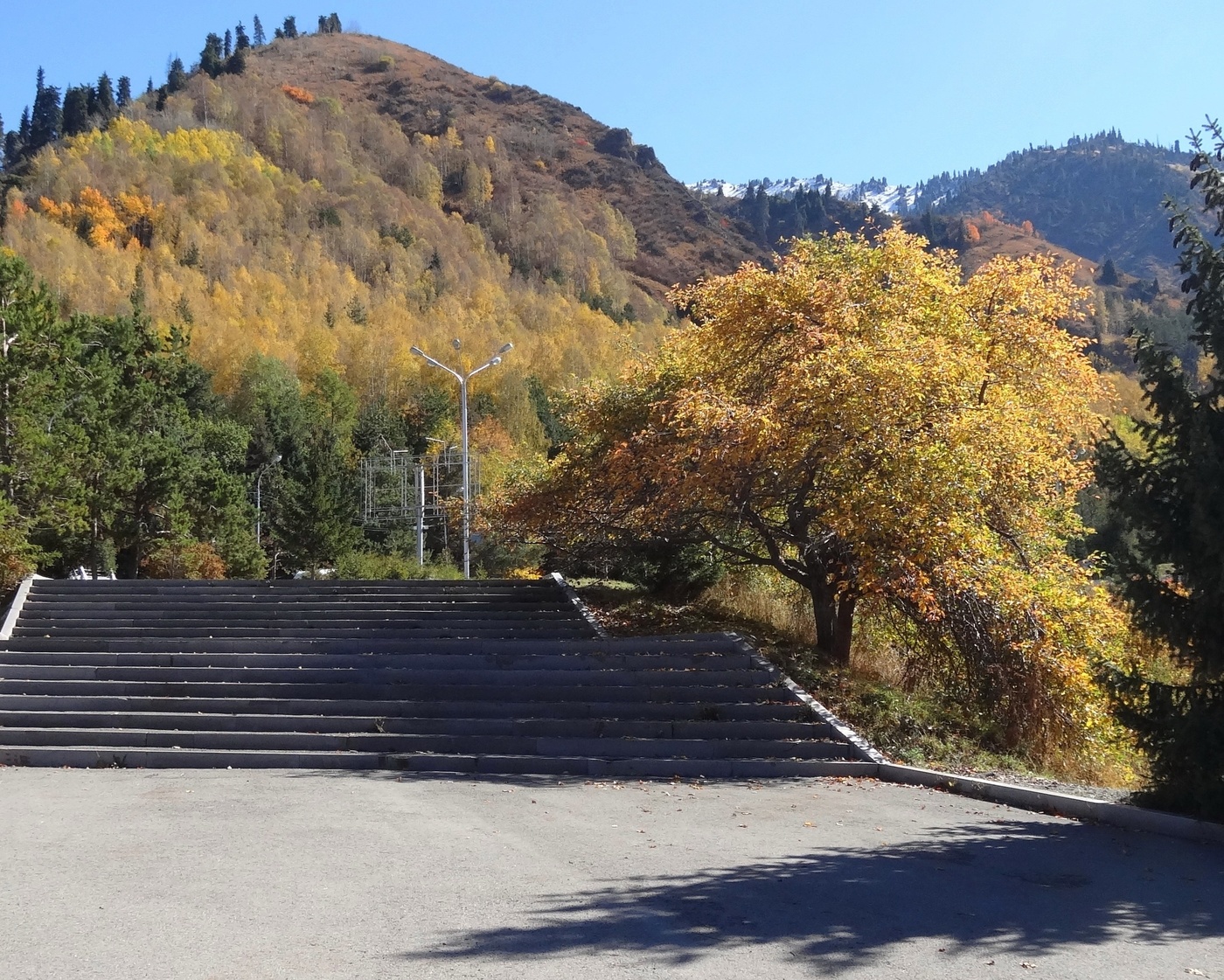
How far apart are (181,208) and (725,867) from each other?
13576 cm

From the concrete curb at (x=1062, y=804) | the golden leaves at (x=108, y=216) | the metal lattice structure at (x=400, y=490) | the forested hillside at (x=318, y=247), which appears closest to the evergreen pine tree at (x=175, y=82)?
the forested hillside at (x=318, y=247)

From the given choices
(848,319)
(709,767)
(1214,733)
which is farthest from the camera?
(848,319)

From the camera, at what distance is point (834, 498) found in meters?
13.6

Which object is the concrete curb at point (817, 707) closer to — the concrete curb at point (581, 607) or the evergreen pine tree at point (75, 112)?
the concrete curb at point (581, 607)

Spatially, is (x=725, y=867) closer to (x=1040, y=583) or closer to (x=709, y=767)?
(x=709, y=767)

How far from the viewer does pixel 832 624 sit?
1692 centimetres

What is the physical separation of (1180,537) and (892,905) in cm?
395

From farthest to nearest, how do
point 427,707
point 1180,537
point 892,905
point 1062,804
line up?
1. point 427,707
2. point 1062,804
3. point 1180,537
4. point 892,905

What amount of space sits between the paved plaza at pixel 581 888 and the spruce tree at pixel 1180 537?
2.66 feet

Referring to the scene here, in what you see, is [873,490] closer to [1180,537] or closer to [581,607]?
[1180,537]

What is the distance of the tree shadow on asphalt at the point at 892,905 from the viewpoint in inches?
228

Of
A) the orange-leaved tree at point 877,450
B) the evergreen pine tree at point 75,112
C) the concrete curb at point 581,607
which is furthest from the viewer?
the evergreen pine tree at point 75,112

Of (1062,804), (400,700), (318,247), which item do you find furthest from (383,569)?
(318,247)

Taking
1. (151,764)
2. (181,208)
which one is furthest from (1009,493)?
(181,208)
